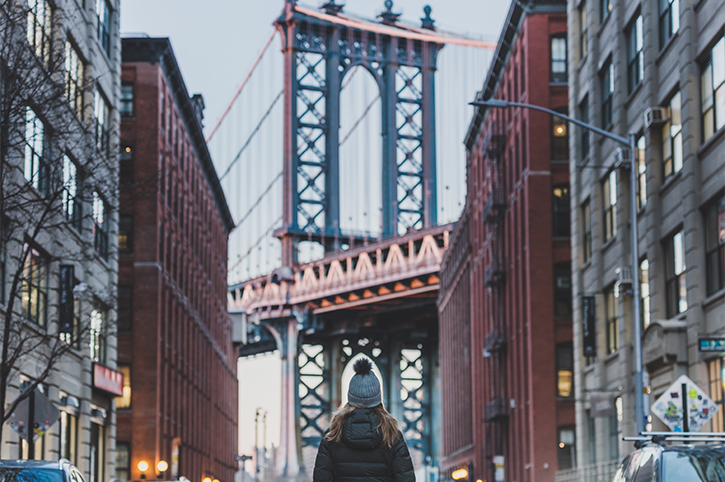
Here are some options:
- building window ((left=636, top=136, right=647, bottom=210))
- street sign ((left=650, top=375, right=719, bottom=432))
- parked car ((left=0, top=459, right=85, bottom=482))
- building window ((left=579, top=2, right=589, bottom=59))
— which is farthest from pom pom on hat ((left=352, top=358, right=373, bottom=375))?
building window ((left=579, top=2, right=589, bottom=59))

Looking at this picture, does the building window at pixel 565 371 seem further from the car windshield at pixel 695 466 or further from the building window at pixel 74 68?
the car windshield at pixel 695 466

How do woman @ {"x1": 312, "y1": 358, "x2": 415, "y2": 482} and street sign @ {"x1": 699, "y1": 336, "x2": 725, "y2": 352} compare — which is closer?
woman @ {"x1": 312, "y1": 358, "x2": 415, "y2": 482}

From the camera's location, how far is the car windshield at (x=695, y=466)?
9.88m

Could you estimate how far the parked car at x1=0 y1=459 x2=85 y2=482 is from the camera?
11398 mm

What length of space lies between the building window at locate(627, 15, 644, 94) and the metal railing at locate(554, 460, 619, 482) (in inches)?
376

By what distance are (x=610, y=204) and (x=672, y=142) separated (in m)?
6.58

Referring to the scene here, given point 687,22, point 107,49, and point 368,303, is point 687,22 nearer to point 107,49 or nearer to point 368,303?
point 107,49

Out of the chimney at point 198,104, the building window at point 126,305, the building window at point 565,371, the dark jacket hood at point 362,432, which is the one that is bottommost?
the dark jacket hood at point 362,432

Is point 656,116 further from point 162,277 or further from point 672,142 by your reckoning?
point 162,277

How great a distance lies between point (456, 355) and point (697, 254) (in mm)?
59974

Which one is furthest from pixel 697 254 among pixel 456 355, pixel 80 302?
pixel 456 355

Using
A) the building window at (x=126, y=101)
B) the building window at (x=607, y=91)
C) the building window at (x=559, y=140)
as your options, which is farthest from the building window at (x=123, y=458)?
the building window at (x=607, y=91)

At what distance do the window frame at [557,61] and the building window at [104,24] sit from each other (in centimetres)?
1772

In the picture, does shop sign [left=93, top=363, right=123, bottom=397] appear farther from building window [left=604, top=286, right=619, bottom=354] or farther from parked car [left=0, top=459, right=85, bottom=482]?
parked car [left=0, top=459, right=85, bottom=482]
